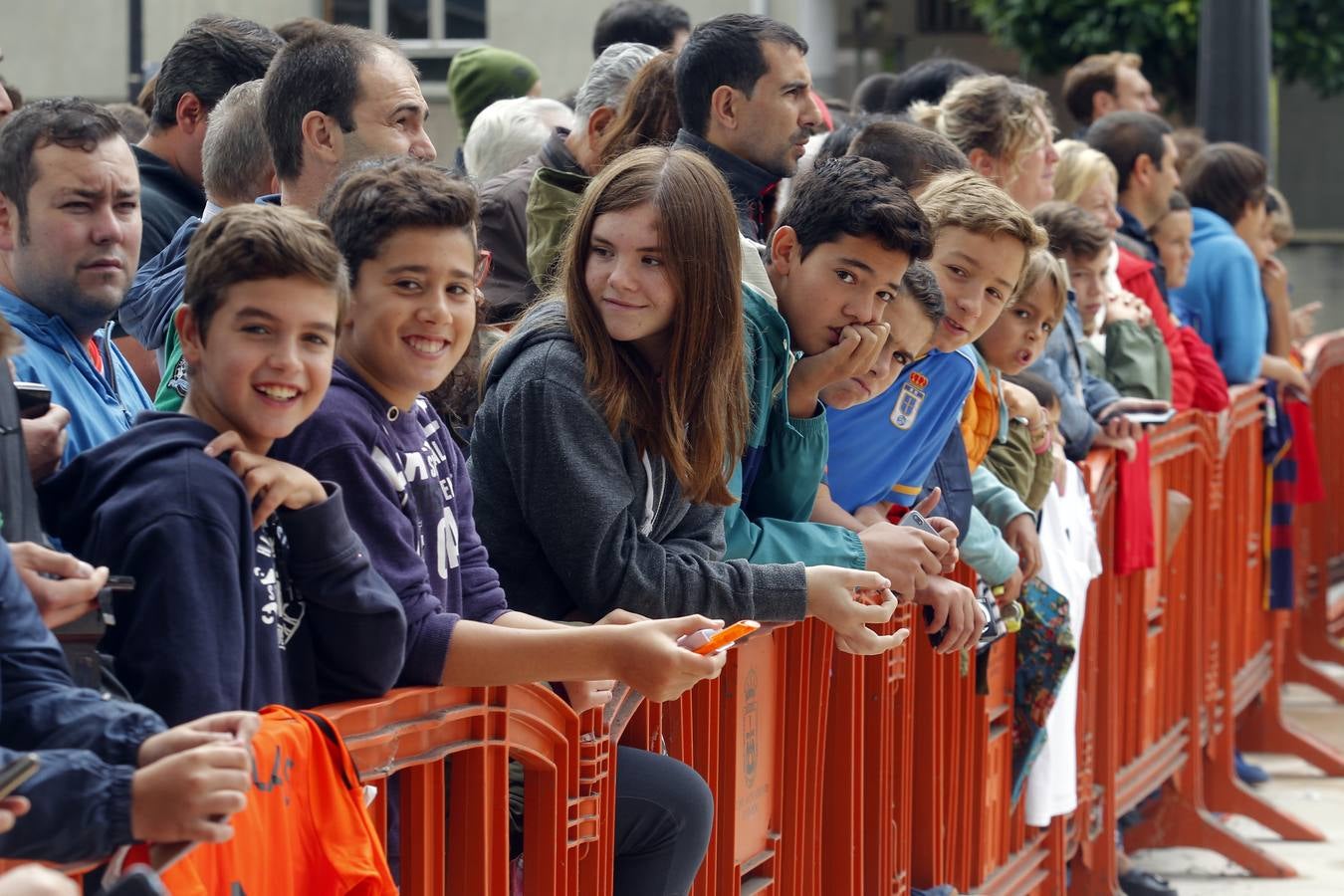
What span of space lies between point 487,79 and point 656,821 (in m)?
4.89

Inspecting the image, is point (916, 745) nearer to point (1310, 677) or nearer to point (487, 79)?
point (487, 79)

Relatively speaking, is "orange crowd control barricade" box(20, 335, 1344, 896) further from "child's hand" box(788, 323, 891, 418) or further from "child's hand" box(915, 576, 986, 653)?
"child's hand" box(788, 323, 891, 418)

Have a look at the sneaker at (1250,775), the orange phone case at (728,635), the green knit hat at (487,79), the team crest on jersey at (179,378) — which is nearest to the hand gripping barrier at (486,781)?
the orange phone case at (728,635)

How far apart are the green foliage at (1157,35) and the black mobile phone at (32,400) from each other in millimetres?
16682

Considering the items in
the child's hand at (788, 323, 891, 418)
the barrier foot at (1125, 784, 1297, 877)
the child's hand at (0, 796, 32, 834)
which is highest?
the child's hand at (788, 323, 891, 418)

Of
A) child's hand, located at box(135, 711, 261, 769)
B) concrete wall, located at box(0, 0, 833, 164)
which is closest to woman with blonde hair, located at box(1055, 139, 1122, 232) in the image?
child's hand, located at box(135, 711, 261, 769)

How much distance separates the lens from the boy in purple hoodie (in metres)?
2.97

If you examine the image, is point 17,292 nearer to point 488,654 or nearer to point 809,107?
point 488,654

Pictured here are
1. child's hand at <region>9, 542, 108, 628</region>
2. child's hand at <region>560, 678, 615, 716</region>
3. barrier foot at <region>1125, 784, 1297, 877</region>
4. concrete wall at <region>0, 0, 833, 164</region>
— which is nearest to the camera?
child's hand at <region>9, 542, 108, 628</region>

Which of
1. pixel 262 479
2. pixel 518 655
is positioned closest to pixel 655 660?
pixel 518 655

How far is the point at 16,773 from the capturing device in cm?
206

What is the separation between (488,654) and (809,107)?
2505mm

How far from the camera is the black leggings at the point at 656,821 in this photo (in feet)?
11.1

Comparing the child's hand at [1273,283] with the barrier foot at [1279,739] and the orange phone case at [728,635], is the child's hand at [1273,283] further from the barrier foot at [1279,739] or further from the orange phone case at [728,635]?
the orange phone case at [728,635]
